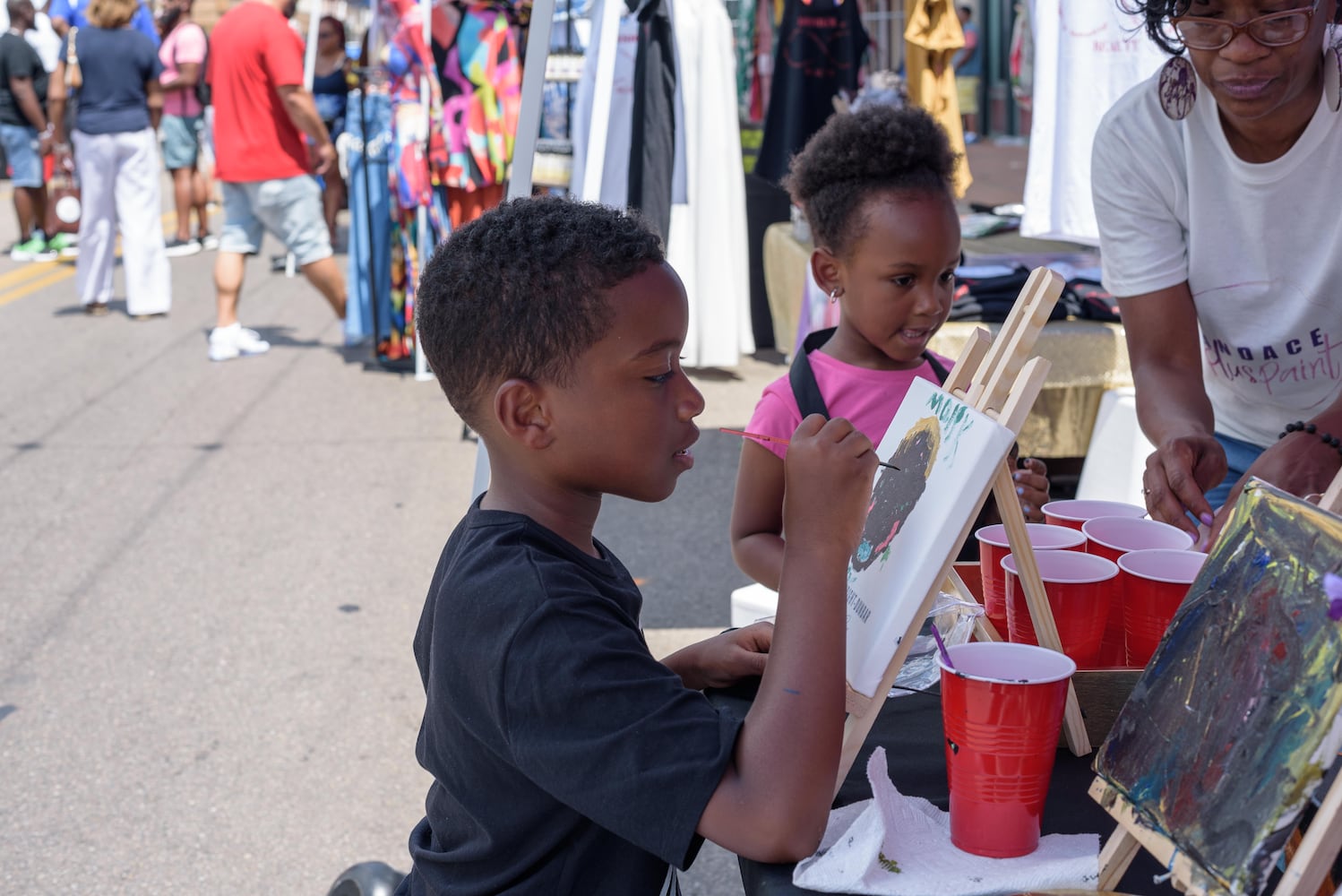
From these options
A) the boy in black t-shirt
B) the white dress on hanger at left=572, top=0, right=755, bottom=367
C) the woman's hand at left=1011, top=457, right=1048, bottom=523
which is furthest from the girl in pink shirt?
the white dress on hanger at left=572, top=0, right=755, bottom=367

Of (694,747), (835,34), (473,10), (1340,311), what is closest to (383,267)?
(473,10)

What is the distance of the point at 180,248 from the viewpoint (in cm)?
1271

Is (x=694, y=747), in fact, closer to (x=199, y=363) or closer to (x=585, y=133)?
(x=585, y=133)

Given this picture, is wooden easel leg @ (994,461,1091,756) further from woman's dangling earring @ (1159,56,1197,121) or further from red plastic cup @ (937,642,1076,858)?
woman's dangling earring @ (1159,56,1197,121)

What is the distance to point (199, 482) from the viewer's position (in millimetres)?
5941

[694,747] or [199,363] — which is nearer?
[694,747]

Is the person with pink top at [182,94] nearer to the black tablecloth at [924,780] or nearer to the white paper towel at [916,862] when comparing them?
the black tablecloth at [924,780]

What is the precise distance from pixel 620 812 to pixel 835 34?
6071 millimetres

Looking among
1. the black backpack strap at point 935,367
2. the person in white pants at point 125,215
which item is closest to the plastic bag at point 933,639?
the black backpack strap at point 935,367

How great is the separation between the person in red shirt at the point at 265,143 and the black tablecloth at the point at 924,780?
6.49m

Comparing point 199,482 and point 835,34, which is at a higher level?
point 835,34

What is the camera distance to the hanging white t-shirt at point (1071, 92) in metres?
4.44

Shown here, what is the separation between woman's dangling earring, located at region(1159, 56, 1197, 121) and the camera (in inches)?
90.4

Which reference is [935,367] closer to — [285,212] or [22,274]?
[285,212]
